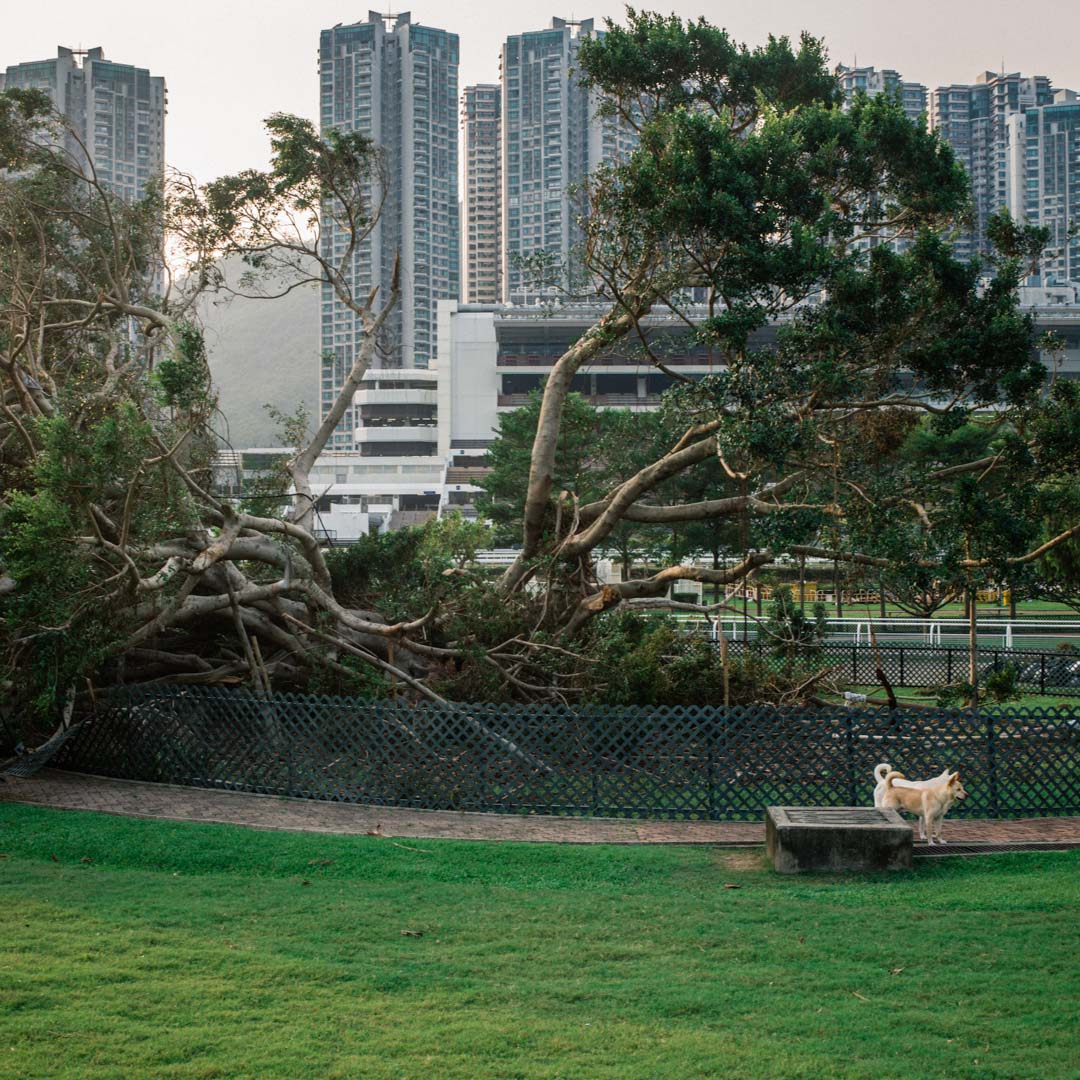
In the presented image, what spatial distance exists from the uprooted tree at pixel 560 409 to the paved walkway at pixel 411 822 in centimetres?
131

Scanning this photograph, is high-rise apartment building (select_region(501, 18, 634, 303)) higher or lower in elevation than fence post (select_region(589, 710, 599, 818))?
higher

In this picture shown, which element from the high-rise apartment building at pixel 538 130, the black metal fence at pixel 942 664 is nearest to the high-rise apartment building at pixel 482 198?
the high-rise apartment building at pixel 538 130

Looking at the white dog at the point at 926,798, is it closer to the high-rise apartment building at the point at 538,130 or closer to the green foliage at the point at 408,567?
the green foliage at the point at 408,567

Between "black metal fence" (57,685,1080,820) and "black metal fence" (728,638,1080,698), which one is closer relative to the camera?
"black metal fence" (57,685,1080,820)

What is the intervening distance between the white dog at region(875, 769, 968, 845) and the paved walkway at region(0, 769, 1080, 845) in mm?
378

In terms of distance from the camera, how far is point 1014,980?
6508 mm

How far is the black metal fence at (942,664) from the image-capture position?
20.6 metres

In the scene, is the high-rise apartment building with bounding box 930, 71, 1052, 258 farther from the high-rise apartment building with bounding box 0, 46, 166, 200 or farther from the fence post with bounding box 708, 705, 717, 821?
the fence post with bounding box 708, 705, 717, 821

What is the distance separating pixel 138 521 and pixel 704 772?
6.38 meters

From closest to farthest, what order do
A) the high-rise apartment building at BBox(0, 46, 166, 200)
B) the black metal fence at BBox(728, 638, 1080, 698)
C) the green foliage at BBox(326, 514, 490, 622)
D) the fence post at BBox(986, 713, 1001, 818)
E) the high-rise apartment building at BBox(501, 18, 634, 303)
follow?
1. the fence post at BBox(986, 713, 1001, 818)
2. the green foliage at BBox(326, 514, 490, 622)
3. the black metal fence at BBox(728, 638, 1080, 698)
4. the high-rise apartment building at BBox(0, 46, 166, 200)
5. the high-rise apartment building at BBox(501, 18, 634, 303)

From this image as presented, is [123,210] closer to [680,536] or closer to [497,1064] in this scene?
[497,1064]

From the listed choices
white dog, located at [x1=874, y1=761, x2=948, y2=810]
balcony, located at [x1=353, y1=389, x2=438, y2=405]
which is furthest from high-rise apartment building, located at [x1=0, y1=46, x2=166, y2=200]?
white dog, located at [x1=874, y1=761, x2=948, y2=810]

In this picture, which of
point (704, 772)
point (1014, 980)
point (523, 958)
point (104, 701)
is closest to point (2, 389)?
point (104, 701)

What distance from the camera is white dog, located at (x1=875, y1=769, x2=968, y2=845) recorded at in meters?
9.83
